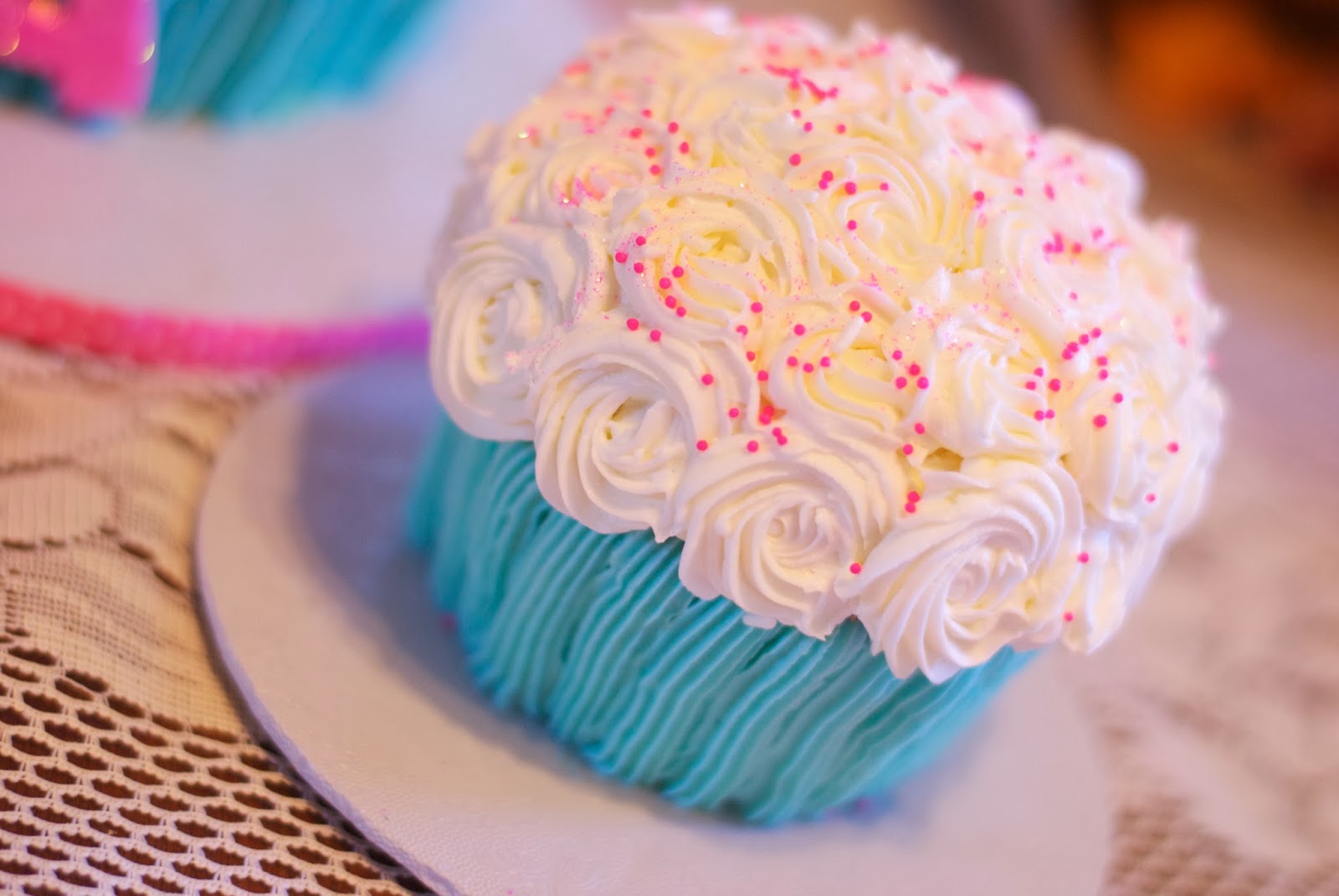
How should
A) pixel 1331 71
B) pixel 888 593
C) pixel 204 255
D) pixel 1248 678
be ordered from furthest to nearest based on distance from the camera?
1. pixel 1331 71
2. pixel 1248 678
3. pixel 204 255
4. pixel 888 593

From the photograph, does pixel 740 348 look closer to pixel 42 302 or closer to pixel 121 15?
pixel 42 302

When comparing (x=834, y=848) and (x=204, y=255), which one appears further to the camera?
(x=204, y=255)

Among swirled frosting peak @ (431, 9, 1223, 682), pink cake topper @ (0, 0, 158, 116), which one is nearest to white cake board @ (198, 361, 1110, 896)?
swirled frosting peak @ (431, 9, 1223, 682)

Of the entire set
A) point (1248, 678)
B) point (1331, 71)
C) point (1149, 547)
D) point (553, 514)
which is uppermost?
point (1331, 71)

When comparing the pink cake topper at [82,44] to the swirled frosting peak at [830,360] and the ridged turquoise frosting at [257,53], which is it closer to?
the ridged turquoise frosting at [257,53]

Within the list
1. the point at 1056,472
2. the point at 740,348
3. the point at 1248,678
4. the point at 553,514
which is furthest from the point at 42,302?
the point at 1248,678

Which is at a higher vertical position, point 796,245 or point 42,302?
point 796,245

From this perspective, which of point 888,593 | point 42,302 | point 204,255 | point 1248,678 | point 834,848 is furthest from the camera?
point 1248,678

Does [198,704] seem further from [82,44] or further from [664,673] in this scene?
[82,44]
